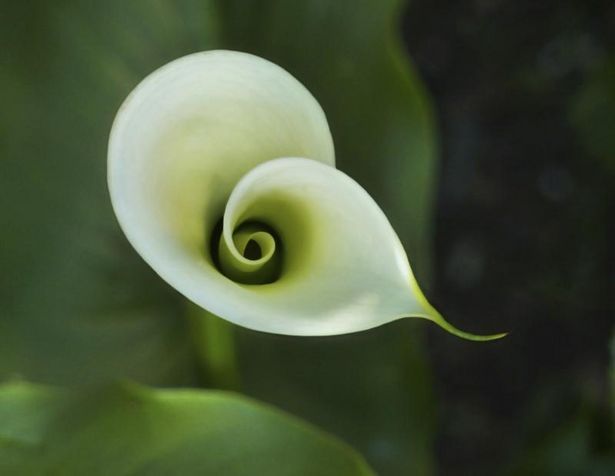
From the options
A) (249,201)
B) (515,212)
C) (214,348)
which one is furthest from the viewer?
(515,212)

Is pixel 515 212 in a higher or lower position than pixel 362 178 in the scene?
lower

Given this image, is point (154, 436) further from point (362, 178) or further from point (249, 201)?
point (362, 178)

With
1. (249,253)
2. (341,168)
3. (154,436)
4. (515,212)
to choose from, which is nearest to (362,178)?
(341,168)

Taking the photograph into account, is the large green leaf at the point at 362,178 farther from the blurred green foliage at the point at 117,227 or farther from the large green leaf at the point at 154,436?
the large green leaf at the point at 154,436

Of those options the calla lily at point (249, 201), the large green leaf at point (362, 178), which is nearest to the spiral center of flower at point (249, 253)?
the calla lily at point (249, 201)

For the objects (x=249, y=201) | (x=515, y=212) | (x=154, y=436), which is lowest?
(x=515, y=212)

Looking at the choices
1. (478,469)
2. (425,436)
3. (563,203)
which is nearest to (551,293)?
(563,203)

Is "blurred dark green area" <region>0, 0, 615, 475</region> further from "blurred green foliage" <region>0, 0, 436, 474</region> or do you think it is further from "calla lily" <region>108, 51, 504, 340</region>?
"calla lily" <region>108, 51, 504, 340</region>

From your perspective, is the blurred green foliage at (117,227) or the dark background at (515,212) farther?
the dark background at (515,212)

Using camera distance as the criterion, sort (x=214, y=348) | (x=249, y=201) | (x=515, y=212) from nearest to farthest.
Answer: (x=249, y=201) → (x=214, y=348) → (x=515, y=212)
